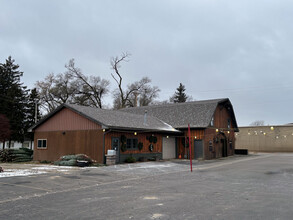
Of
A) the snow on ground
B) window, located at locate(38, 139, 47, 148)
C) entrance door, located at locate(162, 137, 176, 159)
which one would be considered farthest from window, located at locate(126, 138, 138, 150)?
window, located at locate(38, 139, 47, 148)

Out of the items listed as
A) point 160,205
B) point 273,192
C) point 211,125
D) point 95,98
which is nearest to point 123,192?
point 160,205

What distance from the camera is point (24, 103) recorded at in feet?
121

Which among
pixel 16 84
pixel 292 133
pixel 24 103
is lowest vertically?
pixel 292 133

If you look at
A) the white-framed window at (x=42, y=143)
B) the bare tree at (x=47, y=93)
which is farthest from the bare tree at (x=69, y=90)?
the white-framed window at (x=42, y=143)

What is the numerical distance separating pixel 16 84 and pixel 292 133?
134 ft

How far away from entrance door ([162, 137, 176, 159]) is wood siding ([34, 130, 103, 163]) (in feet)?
25.7

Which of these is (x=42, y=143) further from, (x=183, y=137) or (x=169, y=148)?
(x=183, y=137)

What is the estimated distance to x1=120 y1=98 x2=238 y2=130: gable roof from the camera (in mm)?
27312

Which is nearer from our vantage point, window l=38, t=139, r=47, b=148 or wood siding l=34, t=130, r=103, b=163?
wood siding l=34, t=130, r=103, b=163

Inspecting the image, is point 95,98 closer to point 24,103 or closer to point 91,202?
point 24,103

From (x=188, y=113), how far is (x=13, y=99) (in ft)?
73.1

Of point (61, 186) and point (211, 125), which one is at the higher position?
point (211, 125)

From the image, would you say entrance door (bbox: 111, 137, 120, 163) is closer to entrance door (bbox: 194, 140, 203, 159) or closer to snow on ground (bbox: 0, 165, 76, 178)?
snow on ground (bbox: 0, 165, 76, 178)

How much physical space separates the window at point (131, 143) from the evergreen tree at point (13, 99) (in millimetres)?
19354
